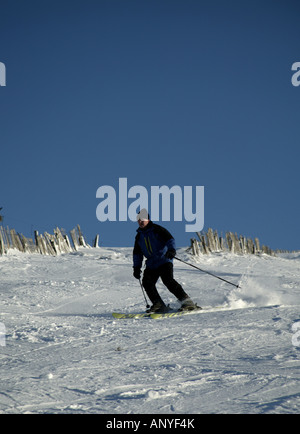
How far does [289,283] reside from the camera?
874 centimetres

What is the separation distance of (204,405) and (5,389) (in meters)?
1.26

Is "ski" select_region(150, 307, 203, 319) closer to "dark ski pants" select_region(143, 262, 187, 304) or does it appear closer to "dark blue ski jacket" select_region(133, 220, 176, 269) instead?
"dark ski pants" select_region(143, 262, 187, 304)

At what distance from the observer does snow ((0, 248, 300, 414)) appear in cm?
230

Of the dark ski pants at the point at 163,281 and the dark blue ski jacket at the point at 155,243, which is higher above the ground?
the dark blue ski jacket at the point at 155,243

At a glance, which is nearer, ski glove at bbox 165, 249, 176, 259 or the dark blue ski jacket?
ski glove at bbox 165, 249, 176, 259

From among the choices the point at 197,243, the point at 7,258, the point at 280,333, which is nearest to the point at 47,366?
the point at 280,333

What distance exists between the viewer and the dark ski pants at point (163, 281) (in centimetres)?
594

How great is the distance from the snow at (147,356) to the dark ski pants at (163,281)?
53 centimetres

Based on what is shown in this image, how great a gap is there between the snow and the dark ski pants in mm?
531

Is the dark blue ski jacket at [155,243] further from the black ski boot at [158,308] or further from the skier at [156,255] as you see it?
the black ski boot at [158,308]

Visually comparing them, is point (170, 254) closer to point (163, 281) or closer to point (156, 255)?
point (156, 255)

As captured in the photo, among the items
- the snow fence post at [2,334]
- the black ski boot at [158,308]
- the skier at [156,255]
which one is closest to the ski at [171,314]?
the black ski boot at [158,308]

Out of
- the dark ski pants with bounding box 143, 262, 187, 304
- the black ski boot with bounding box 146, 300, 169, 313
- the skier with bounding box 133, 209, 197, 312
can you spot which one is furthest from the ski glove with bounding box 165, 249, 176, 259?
the black ski boot with bounding box 146, 300, 169, 313
